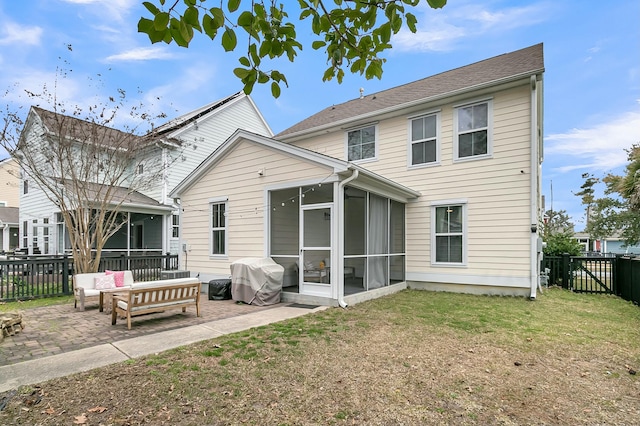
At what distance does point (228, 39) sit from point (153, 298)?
5319 mm

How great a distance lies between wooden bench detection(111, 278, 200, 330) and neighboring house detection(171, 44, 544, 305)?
2604 millimetres

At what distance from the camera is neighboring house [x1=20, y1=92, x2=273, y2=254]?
15.4 m

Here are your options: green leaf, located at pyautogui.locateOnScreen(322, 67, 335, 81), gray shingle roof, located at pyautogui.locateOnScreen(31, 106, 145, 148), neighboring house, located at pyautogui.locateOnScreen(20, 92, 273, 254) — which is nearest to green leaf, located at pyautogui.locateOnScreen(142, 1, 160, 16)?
green leaf, located at pyautogui.locateOnScreen(322, 67, 335, 81)

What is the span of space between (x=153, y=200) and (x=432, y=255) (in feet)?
44.1

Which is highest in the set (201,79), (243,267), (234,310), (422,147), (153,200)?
(201,79)

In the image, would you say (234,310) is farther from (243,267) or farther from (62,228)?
(62,228)

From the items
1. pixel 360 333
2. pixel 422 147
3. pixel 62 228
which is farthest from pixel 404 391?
pixel 62 228

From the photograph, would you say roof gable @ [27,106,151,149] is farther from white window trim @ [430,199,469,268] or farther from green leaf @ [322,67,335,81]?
white window trim @ [430,199,469,268]

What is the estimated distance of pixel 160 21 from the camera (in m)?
2.10

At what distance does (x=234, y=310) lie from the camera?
740 centimetres

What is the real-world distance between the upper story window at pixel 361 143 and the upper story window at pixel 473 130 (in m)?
2.75

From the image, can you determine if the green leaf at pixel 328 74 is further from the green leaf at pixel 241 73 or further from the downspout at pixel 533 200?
the downspout at pixel 533 200

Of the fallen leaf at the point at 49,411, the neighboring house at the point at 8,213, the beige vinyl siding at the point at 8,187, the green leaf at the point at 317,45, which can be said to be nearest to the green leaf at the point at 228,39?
the green leaf at the point at 317,45

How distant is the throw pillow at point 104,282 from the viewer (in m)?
7.61
